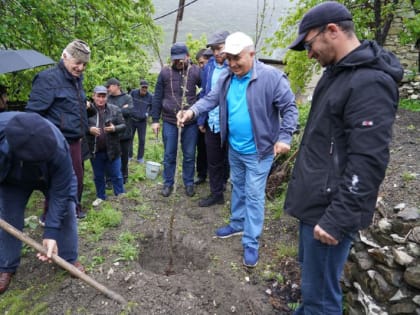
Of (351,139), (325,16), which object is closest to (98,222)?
(351,139)

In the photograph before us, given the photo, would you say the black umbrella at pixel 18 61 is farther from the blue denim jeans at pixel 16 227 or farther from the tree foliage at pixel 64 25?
the blue denim jeans at pixel 16 227

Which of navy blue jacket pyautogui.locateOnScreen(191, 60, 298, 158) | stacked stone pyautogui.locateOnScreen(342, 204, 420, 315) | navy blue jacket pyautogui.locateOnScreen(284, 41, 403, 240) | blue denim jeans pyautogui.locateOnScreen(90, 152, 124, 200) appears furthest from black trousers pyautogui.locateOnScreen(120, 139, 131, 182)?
navy blue jacket pyautogui.locateOnScreen(284, 41, 403, 240)

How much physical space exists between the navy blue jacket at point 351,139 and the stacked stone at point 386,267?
3.75ft

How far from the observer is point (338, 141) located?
1.95 metres

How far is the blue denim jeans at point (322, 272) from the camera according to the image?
6.93ft

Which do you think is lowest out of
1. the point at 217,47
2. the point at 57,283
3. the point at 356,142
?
the point at 57,283

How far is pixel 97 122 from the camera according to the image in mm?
5043

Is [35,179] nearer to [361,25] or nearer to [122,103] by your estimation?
[122,103]

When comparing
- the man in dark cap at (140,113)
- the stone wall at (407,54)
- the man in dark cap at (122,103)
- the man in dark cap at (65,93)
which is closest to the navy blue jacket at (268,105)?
the man in dark cap at (65,93)

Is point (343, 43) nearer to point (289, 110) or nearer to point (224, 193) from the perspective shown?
point (289, 110)

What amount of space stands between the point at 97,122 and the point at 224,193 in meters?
2.13

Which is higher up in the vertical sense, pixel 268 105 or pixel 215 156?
pixel 268 105

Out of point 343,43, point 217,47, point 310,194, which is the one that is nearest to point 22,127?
point 310,194

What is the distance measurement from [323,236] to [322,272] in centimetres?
37
